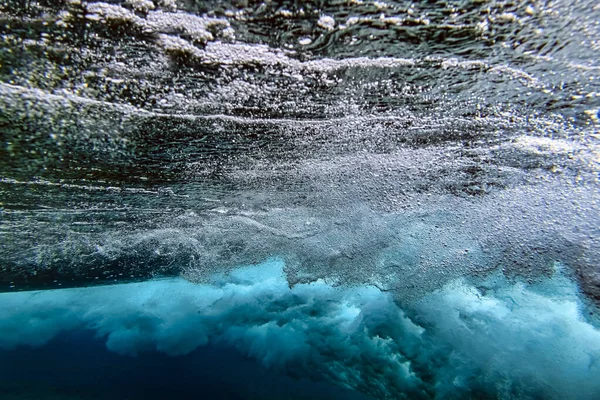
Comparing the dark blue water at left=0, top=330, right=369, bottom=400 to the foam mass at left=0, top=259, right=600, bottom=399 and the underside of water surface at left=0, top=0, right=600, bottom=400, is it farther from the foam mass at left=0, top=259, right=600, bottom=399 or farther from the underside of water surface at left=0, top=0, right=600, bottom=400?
the foam mass at left=0, top=259, right=600, bottom=399

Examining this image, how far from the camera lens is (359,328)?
6926 millimetres

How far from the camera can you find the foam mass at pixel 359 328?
5754mm

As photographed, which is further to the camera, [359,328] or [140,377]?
[140,377]

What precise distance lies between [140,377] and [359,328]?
677cm

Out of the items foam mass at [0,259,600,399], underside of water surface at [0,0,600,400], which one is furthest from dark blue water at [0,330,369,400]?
foam mass at [0,259,600,399]

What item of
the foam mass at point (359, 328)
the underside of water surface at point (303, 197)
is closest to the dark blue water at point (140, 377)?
the underside of water surface at point (303, 197)

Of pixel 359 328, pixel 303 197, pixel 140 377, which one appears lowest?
pixel 140 377

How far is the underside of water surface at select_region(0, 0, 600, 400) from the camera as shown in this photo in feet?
7.15

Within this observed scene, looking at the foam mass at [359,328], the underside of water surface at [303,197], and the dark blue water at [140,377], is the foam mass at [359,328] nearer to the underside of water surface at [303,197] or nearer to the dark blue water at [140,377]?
the underside of water surface at [303,197]

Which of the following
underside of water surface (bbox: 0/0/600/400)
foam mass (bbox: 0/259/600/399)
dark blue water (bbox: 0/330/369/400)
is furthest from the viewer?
dark blue water (bbox: 0/330/369/400)

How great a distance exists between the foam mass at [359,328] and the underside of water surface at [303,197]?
0.17 feet

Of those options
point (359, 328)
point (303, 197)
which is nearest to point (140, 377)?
point (359, 328)

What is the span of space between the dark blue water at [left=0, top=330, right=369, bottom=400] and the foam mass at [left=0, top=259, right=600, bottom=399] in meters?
0.30

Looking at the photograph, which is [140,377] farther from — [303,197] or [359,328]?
[303,197]
